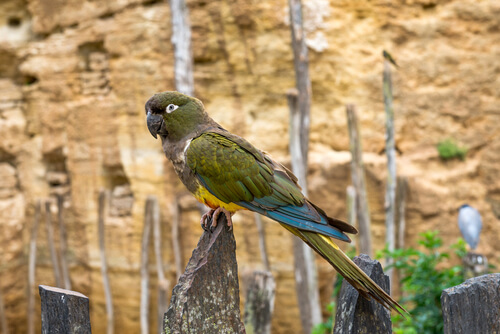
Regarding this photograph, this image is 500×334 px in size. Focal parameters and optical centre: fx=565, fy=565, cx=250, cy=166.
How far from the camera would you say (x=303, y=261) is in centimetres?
520

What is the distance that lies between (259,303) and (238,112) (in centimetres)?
344

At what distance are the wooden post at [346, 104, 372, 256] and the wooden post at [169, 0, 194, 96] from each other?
1708 mm

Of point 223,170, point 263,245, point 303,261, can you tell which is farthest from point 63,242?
point 223,170

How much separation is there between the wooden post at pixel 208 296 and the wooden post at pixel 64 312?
0.69ft

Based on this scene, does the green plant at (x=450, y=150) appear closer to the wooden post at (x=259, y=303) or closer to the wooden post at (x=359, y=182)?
the wooden post at (x=359, y=182)

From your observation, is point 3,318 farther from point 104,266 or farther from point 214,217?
point 214,217

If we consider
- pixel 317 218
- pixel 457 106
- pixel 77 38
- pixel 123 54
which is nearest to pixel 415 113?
pixel 457 106

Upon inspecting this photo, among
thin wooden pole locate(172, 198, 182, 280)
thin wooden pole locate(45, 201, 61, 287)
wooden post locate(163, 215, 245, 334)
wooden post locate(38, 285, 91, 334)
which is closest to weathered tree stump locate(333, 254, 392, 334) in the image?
wooden post locate(163, 215, 245, 334)

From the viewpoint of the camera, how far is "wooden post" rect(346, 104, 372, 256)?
5.01 metres

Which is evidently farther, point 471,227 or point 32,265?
point 32,265

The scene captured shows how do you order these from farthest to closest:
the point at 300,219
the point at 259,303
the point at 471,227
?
the point at 471,227 → the point at 259,303 → the point at 300,219

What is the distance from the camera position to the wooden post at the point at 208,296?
1.45 metres

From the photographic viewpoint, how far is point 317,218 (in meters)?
1.73

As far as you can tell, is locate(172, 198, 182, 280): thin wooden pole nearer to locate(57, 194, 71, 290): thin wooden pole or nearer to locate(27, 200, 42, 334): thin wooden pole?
locate(57, 194, 71, 290): thin wooden pole
